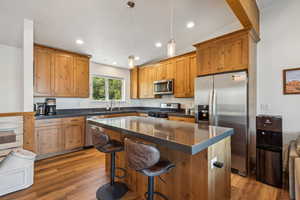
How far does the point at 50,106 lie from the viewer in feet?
11.6

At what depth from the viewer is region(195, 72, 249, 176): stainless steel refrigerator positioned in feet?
8.13

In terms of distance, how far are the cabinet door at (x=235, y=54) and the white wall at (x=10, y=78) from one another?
4434 mm

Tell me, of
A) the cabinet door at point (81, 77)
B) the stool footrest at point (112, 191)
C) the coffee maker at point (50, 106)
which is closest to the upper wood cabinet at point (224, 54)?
the stool footrest at point (112, 191)

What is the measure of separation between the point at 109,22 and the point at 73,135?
270 cm

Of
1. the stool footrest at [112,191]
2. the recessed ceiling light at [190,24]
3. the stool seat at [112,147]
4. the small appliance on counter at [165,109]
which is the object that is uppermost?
the recessed ceiling light at [190,24]

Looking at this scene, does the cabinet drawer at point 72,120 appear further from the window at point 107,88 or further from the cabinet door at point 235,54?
the cabinet door at point 235,54

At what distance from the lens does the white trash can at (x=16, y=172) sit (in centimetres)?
200

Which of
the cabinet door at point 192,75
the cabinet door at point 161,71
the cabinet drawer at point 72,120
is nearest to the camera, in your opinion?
the cabinet drawer at point 72,120

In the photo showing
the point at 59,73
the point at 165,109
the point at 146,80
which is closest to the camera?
the point at 59,73

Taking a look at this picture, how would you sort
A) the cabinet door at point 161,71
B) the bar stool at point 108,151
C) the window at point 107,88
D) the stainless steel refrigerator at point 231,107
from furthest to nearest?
1. the window at point 107,88
2. the cabinet door at point 161,71
3. the stainless steel refrigerator at point 231,107
4. the bar stool at point 108,151

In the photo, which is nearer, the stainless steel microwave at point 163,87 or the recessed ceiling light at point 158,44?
the recessed ceiling light at point 158,44

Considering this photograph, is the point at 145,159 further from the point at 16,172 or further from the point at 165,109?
the point at 165,109

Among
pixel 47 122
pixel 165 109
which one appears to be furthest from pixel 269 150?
pixel 47 122

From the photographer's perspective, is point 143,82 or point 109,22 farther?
point 143,82
